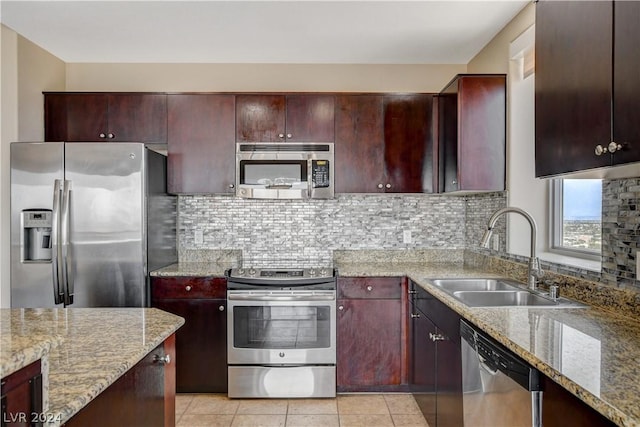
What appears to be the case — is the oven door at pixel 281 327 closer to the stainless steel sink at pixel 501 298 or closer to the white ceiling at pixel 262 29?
the stainless steel sink at pixel 501 298

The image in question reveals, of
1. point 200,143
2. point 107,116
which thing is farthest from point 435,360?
point 107,116

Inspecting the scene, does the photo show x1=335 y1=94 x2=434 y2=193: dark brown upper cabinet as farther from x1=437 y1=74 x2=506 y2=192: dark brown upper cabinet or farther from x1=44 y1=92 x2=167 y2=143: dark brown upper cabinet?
x1=44 y1=92 x2=167 y2=143: dark brown upper cabinet

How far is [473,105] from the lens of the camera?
8.70 feet

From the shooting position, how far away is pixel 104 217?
2719 mm

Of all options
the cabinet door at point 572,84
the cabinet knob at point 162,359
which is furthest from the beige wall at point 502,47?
the cabinet knob at point 162,359

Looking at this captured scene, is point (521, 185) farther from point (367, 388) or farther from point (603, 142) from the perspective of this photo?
point (367, 388)

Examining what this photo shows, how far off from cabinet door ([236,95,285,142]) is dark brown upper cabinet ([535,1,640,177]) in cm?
187

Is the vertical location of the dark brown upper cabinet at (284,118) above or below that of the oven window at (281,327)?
above

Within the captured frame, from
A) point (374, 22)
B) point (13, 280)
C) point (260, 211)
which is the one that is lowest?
point (13, 280)

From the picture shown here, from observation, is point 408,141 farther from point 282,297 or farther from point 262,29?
point 282,297

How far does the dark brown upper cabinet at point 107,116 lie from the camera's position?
3.15 m

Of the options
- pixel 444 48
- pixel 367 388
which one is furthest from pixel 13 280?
pixel 444 48

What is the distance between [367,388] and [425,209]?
147cm

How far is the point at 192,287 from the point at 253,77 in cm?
177
